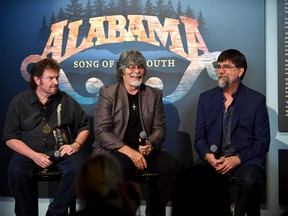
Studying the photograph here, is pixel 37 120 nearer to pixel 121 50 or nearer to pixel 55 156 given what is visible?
pixel 55 156

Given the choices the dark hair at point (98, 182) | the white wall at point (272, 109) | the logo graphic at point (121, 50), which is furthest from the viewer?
the logo graphic at point (121, 50)

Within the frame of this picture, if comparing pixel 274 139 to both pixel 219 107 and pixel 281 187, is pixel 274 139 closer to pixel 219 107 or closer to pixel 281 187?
pixel 281 187

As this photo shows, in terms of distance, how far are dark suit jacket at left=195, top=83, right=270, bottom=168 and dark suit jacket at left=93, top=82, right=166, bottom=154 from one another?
0.34 metres

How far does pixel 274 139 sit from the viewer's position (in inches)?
207

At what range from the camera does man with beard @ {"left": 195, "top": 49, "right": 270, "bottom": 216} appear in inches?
178

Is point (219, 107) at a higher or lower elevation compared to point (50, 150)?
higher

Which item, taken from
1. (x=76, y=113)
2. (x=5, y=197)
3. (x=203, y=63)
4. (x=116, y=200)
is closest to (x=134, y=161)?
(x=76, y=113)

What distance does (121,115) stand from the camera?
486 cm

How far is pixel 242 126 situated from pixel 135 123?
2.91 ft

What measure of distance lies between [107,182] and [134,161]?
7.65 ft

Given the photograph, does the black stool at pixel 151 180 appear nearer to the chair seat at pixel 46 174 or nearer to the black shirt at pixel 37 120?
the chair seat at pixel 46 174

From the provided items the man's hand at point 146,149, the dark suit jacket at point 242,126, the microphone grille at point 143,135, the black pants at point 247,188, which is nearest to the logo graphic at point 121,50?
the dark suit jacket at point 242,126

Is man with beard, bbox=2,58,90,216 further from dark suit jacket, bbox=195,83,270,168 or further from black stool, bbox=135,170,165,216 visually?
dark suit jacket, bbox=195,83,270,168

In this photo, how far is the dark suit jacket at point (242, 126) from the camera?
466 cm
